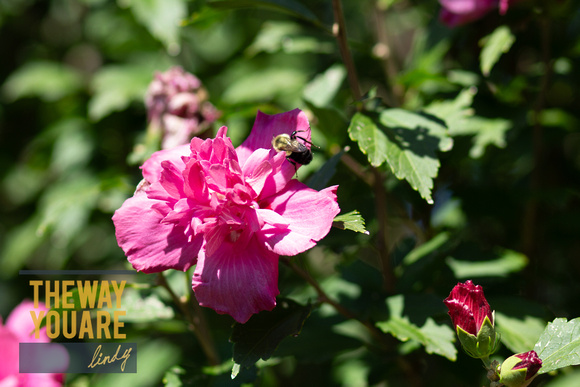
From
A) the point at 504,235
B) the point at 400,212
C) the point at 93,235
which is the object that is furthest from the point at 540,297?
the point at 93,235

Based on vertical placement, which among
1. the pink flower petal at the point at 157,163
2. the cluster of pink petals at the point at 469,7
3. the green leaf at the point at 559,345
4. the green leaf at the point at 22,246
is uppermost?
the cluster of pink petals at the point at 469,7

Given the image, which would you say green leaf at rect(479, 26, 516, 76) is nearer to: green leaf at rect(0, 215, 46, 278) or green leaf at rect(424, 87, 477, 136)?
green leaf at rect(424, 87, 477, 136)

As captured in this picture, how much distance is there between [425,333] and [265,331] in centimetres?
26

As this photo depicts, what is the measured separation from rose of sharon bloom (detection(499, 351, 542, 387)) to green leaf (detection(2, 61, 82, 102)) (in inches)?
63.9

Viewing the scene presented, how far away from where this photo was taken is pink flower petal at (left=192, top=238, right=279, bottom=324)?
2.05ft

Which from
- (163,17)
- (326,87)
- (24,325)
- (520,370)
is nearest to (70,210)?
(24,325)

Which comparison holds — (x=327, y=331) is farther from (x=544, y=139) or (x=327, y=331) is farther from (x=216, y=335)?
(x=544, y=139)

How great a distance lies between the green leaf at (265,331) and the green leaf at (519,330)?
337 millimetres

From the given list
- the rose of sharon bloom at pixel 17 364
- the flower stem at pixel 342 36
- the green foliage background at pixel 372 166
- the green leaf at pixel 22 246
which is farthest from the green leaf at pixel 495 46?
the green leaf at pixel 22 246

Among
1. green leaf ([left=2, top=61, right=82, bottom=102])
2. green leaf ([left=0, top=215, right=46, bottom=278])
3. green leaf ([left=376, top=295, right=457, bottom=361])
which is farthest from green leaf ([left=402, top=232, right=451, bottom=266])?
green leaf ([left=2, top=61, right=82, bottom=102])

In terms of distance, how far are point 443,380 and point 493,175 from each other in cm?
51

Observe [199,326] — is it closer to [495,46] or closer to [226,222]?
[226,222]

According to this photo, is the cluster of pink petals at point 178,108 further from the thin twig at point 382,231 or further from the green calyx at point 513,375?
the green calyx at point 513,375

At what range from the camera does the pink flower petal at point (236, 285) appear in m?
0.62
